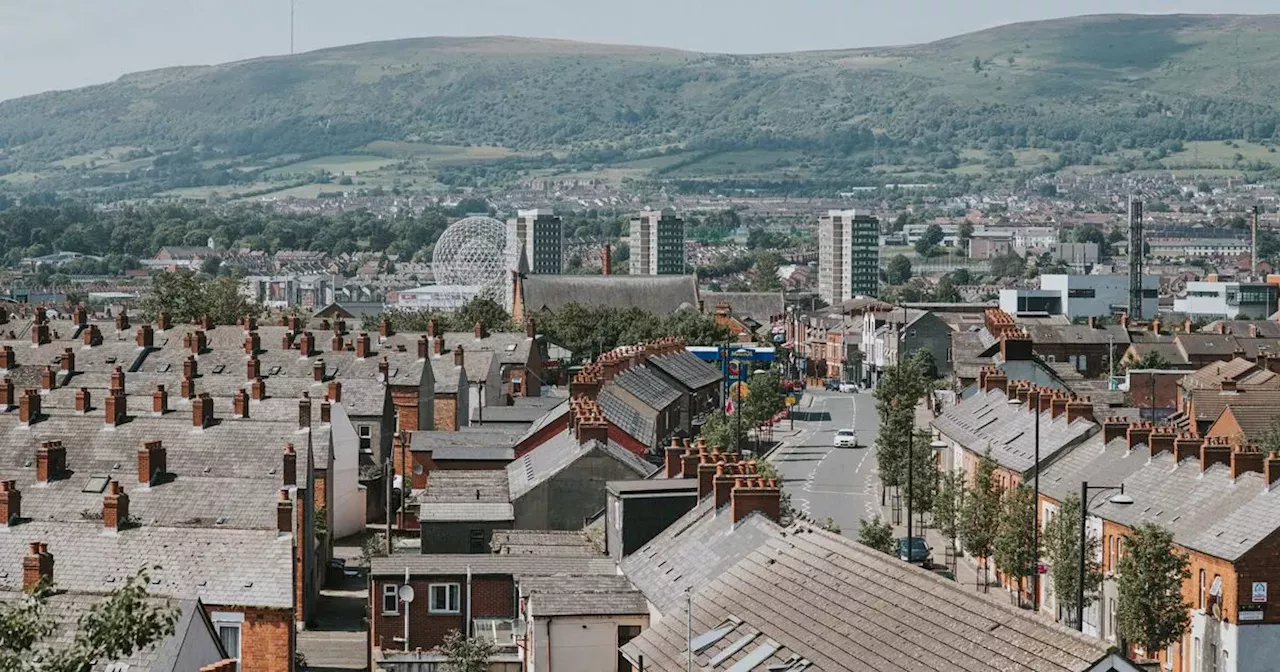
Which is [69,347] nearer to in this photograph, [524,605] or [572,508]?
[572,508]

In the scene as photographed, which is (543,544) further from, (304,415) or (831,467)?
(831,467)

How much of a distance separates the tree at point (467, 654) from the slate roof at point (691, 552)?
296 cm

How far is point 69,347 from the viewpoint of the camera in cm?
8981

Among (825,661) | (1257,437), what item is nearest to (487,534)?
(825,661)

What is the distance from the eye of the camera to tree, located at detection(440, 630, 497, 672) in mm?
38688

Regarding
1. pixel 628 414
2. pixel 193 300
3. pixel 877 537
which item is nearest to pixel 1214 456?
pixel 877 537

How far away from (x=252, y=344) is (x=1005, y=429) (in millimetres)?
32707

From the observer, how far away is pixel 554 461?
195 ft

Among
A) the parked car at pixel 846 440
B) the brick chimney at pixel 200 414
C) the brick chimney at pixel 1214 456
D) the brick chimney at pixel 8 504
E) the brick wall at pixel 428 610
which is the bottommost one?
the parked car at pixel 846 440

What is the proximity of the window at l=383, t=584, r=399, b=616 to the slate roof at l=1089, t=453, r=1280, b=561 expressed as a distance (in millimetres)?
16332

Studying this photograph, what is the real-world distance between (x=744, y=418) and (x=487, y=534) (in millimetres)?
49959

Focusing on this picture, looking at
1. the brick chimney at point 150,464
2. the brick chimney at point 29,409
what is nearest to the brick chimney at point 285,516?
the brick chimney at point 150,464

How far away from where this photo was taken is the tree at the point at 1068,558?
1967 inches

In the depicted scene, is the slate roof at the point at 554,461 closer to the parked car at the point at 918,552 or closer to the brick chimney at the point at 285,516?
the parked car at the point at 918,552
